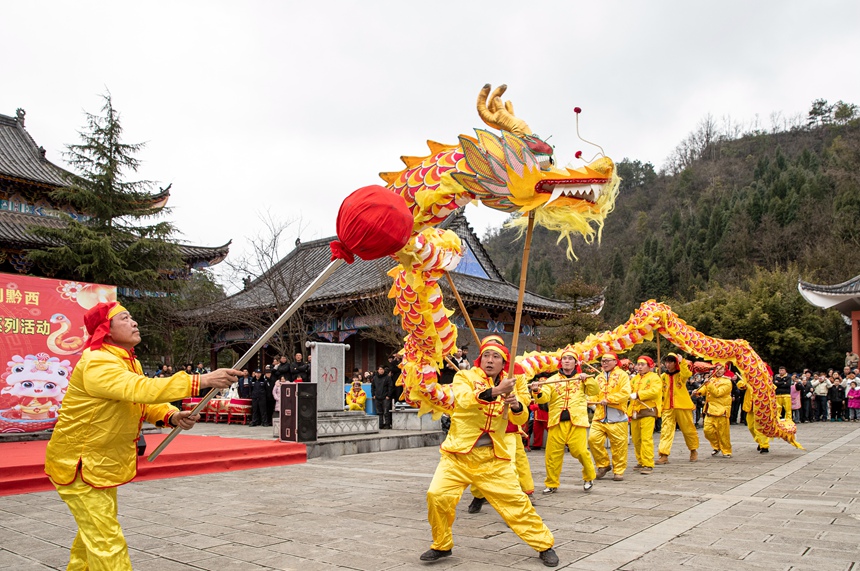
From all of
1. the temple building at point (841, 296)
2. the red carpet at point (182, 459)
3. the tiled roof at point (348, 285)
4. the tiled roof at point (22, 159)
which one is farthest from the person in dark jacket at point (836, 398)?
the tiled roof at point (22, 159)

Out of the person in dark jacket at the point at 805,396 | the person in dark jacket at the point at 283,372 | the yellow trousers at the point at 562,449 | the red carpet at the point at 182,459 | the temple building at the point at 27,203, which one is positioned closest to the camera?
the yellow trousers at the point at 562,449

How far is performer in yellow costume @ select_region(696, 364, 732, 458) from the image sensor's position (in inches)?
399

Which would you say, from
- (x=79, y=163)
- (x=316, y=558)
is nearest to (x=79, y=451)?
(x=316, y=558)

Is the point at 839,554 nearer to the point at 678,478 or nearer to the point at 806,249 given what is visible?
the point at 678,478

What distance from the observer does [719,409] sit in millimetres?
10117

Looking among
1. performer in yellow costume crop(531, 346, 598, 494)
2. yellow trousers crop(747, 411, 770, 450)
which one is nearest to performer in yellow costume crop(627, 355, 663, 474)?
performer in yellow costume crop(531, 346, 598, 494)

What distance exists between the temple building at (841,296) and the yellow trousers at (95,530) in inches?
908

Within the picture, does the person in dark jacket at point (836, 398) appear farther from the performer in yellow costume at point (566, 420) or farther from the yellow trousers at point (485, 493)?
the yellow trousers at point (485, 493)

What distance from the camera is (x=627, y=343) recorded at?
8.84m

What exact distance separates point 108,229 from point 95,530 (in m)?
15.9

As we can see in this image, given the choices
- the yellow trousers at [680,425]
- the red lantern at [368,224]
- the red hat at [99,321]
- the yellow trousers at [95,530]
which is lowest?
the yellow trousers at [680,425]

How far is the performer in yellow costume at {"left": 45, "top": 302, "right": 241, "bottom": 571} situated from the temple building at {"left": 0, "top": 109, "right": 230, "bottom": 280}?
14996mm

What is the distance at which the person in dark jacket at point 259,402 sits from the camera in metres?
14.6

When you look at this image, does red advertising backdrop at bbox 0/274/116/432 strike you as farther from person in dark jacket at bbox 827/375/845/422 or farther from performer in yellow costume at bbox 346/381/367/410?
person in dark jacket at bbox 827/375/845/422
